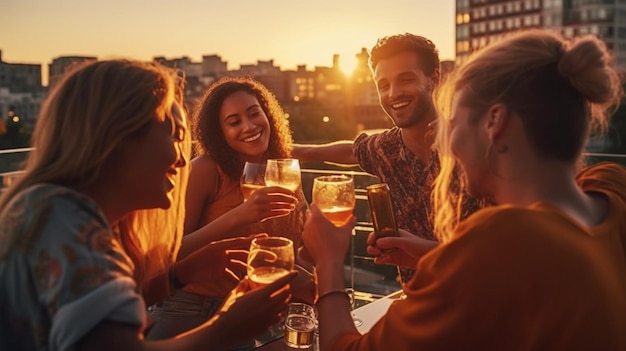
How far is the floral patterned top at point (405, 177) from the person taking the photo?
10.1 feet

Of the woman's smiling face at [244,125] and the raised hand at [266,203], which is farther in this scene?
the woman's smiling face at [244,125]

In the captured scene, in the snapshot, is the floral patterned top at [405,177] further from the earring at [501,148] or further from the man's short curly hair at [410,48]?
the earring at [501,148]

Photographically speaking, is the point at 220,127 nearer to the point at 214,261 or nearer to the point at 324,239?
the point at 214,261

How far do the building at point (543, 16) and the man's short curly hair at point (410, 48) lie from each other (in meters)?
70.7

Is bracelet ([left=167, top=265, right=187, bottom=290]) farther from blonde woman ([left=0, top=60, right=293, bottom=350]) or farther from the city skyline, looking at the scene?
the city skyline

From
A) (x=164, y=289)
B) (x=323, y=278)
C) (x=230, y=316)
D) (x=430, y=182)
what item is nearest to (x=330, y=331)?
(x=323, y=278)

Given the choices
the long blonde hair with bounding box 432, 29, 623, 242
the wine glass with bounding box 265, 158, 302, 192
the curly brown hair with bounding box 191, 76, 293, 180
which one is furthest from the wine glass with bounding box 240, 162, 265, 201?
the long blonde hair with bounding box 432, 29, 623, 242

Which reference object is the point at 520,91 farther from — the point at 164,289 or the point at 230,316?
the point at 164,289

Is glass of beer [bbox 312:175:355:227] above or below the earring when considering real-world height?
below

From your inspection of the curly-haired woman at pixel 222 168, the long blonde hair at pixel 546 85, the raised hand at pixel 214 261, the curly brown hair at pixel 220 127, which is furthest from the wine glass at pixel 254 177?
the long blonde hair at pixel 546 85

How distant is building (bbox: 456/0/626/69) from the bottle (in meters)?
71.9

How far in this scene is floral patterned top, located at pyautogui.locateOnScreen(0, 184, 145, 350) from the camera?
1.31 metres

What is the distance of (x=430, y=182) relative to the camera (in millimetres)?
3094

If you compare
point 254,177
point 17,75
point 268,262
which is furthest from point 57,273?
point 17,75
